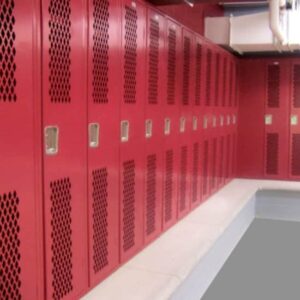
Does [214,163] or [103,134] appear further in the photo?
[214,163]

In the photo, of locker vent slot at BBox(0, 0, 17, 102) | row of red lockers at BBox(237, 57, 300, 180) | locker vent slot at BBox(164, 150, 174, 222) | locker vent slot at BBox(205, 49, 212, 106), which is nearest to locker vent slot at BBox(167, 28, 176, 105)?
locker vent slot at BBox(164, 150, 174, 222)

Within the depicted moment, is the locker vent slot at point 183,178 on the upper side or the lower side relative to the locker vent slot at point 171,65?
lower

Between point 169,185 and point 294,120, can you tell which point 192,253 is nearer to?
point 169,185

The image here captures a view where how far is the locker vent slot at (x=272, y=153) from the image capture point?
23.1 feet

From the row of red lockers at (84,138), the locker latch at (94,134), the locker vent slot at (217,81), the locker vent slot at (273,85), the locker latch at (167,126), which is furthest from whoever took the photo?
the locker vent slot at (273,85)

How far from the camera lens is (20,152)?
188cm

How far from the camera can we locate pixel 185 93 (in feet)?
14.2

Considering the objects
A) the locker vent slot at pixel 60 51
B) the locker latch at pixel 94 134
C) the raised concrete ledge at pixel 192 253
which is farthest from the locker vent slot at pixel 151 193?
the locker vent slot at pixel 60 51

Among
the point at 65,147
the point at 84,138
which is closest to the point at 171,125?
the point at 84,138

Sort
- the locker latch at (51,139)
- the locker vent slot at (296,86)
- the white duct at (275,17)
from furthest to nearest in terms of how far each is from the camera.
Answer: the locker vent slot at (296,86) → the white duct at (275,17) → the locker latch at (51,139)

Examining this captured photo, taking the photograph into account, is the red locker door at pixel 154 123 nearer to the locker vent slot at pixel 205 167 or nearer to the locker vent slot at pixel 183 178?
the locker vent slot at pixel 183 178

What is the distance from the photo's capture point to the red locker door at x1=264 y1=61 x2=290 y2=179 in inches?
274

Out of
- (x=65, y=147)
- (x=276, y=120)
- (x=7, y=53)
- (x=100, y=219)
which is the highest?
(x=7, y=53)

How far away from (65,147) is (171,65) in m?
1.88
